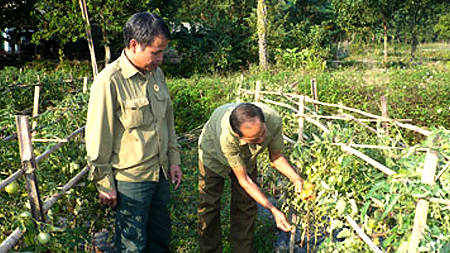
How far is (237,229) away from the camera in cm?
343

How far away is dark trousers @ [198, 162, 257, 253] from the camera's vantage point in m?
3.27

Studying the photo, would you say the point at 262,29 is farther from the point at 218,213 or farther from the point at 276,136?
the point at 276,136

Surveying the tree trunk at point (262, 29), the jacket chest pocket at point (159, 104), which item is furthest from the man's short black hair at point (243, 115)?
the tree trunk at point (262, 29)

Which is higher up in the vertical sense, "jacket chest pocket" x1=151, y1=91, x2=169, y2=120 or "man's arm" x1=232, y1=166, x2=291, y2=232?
"jacket chest pocket" x1=151, y1=91, x2=169, y2=120

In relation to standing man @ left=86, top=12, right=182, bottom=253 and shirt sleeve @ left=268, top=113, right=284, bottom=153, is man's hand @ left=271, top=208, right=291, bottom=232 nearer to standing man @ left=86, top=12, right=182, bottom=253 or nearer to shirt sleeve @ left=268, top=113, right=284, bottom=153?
shirt sleeve @ left=268, top=113, right=284, bottom=153

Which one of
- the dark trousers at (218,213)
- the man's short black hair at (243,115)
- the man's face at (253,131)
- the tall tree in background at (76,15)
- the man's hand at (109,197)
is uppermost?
Answer: the tall tree in background at (76,15)

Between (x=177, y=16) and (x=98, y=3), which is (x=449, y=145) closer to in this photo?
(x=98, y=3)

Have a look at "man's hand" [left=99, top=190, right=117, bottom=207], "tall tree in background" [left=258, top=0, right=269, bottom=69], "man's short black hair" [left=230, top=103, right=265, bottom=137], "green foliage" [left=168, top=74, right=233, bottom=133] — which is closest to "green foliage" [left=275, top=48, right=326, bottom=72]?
"tall tree in background" [left=258, top=0, right=269, bottom=69]

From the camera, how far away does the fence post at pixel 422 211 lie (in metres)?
1.53

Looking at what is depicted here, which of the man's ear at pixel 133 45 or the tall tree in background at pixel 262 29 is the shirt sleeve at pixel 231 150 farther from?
the tall tree in background at pixel 262 29

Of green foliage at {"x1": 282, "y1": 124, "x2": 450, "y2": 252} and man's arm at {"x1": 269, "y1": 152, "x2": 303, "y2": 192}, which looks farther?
man's arm at {"x1": 269, "y1": 152, "x2": 303, "y2": 192}

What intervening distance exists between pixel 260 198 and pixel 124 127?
3.32 ft

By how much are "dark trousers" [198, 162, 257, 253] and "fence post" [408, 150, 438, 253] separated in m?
1.79

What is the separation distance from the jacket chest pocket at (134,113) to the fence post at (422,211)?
5.15ft
